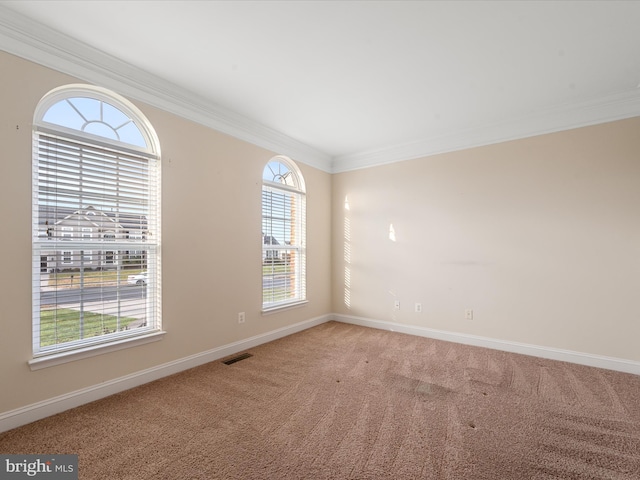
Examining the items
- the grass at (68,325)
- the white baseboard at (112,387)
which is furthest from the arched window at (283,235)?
the grass at (68,325)

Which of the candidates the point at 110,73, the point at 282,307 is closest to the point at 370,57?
the point at 110,73

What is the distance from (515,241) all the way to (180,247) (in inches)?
153

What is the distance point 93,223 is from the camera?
2469 mm

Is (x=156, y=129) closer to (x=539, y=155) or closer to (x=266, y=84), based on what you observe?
(x=266, y=84)

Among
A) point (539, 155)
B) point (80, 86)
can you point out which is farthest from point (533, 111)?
point (80, 86)

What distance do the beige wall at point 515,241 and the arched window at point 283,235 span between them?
3.11ft

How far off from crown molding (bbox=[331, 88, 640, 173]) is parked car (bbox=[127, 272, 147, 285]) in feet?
11.6

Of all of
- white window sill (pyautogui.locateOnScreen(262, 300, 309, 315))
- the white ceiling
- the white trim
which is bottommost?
the white trim

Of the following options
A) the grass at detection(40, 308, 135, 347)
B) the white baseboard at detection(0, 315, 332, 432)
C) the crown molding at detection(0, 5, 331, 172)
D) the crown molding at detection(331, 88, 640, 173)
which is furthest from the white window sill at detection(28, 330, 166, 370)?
the crown molding at detection(331, 88, 640, 173)

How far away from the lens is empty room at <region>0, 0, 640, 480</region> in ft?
6.41

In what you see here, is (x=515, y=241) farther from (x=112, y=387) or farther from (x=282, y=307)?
(x=112, y=387)

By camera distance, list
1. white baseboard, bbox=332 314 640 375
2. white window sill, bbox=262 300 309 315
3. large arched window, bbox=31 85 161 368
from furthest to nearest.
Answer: white window sill, bbox=262 300 309 315 → white baseboard, bbox=332 314 640 375 → large arched window, bbox=31 85 161 368

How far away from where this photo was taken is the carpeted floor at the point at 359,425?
1725 millimetres

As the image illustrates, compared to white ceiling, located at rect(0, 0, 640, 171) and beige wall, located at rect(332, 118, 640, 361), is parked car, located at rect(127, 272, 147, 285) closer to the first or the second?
white ceiling, located at rect(0, 0, 640, 171)
